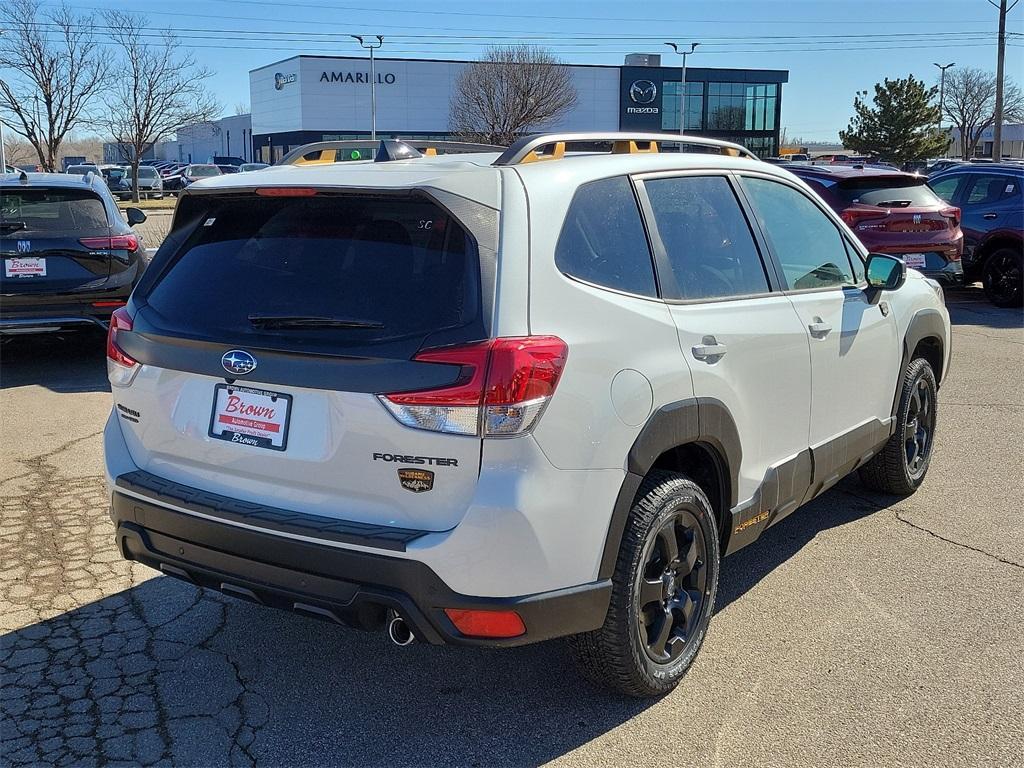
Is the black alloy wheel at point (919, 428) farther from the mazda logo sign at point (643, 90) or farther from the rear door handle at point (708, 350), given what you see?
the mazda logo sign at point (643, 90)

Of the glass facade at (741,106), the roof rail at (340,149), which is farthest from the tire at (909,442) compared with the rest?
the glass facade at (741,106)

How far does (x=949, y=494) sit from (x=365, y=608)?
397 centimetres

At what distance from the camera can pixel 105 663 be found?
355cm

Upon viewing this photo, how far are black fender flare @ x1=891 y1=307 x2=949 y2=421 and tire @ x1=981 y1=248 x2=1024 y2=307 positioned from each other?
8.38 metres

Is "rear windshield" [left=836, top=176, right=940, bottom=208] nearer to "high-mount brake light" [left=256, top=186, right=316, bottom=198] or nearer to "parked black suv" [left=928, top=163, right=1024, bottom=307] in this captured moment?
"parked black suv" [left=928, top=163, right=1024, bottom=307]

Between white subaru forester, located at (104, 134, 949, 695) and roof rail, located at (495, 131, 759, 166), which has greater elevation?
roof rail, located at (495, 131, 759, 166)

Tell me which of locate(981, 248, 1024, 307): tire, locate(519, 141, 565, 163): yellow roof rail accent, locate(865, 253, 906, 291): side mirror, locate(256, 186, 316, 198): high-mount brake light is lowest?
locate(981, 248, 1024, 307): tire

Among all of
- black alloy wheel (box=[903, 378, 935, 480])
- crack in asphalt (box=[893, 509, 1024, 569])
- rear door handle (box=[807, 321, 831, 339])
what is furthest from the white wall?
rear door handle (box=[807, 321, 831, 339])

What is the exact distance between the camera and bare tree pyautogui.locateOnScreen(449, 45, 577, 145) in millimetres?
58375

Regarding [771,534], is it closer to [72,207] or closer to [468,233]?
[468,233]

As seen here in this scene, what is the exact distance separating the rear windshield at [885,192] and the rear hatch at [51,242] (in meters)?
8.30

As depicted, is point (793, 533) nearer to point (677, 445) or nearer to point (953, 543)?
point (953, 543)

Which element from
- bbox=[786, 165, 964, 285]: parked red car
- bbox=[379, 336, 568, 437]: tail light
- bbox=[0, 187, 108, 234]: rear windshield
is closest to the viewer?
bbox=[379, 336, 568, 437]: tail light

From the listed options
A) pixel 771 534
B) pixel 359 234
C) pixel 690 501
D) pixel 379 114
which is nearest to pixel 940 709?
pixel 690 501
